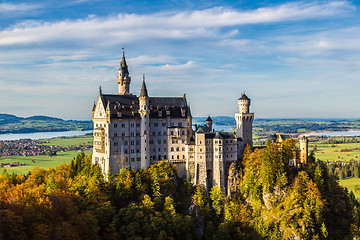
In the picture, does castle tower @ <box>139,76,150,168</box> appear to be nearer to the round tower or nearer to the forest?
the forest

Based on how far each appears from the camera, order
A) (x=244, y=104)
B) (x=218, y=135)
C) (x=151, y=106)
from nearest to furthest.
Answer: (x=218, y=135), (x=151, y=106), (x=244, y=104)

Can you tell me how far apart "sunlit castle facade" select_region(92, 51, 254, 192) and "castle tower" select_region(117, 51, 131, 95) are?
7287 millimetres

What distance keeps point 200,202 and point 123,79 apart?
43976 millimetres

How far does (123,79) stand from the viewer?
362ft

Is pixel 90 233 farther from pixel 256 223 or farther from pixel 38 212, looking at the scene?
pixel 256 223

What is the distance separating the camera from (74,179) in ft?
325

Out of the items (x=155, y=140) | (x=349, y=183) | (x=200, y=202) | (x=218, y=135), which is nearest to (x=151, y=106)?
(x=155, y=140)

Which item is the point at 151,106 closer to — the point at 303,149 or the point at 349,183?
the point at 303,149

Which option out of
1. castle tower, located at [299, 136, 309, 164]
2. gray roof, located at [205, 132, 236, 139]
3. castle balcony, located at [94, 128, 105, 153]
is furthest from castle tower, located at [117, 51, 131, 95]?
castle tower, located at [299, 136, 309, 164]

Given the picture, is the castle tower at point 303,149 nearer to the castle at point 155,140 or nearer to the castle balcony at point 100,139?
the castle at point 155,140

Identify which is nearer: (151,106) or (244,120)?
(151,106)

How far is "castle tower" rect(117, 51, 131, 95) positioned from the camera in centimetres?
11031

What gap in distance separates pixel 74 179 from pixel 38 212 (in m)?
28.0

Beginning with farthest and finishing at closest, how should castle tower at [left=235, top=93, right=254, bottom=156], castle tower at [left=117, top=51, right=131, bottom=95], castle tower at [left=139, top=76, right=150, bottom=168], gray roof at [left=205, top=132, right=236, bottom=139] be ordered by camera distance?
castle tower at [left=117, top=51, right=131, bottom=95] < castle tower at [left=235, top=93, right=254, bottom=156] < gray roof at [left=205, top=132, right=236, bottom=139] < castle tower at [left=139, top=76, right=150, bottom=168]
